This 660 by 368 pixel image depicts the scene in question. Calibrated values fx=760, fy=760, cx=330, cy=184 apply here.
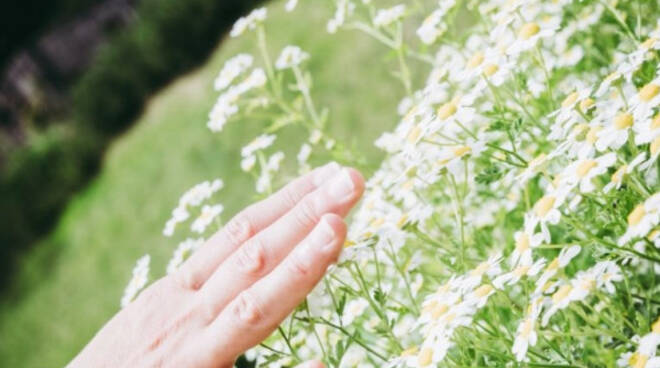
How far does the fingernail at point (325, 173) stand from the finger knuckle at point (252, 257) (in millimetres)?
231

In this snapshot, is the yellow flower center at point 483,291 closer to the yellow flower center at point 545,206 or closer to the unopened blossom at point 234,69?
the yellow flower center at point 545,206

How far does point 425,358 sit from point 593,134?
433 millimetres

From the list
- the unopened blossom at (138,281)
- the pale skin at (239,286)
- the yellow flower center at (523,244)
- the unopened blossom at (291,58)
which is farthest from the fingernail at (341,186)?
the unopened blossom at (291,58)

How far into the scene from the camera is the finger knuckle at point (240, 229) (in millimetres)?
1766

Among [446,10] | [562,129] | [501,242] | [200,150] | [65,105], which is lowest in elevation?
[501,242]

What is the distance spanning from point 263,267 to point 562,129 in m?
0.64

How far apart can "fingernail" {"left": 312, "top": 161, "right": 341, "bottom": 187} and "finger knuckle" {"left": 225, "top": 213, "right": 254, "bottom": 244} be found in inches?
7.6

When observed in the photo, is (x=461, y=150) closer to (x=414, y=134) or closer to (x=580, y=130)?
(x=414, y=134)

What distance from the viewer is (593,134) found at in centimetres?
118

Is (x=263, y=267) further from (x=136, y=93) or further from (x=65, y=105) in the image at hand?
(x=65, y=105)

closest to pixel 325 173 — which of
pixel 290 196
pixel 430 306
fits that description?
pixel 290 196

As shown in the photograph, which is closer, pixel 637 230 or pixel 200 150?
pixel 637 230

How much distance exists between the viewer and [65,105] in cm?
1050

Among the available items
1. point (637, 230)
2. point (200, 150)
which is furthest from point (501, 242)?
point (200, 150)
